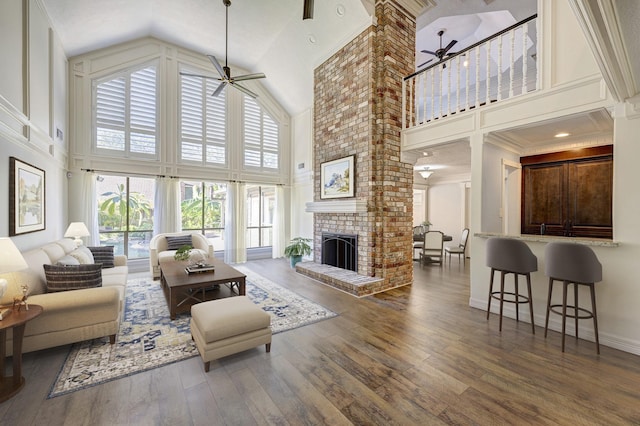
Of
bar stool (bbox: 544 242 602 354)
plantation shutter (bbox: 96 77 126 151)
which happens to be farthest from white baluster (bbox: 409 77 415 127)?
plantation shutter (bbox: 96 77 126 151)

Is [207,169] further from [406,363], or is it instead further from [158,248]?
[406,363]

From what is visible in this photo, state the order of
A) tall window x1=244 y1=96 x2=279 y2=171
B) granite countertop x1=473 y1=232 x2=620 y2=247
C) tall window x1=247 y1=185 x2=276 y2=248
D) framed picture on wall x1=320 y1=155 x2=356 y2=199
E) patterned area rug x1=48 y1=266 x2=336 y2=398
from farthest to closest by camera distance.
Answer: tall window x1=247 y1=185 x2=276 y2=248
tall window x1=244 y1=96 x2=279 y2=171
framed picture on wall x1=320 y1=155 x2=356 y2=199
granite countertop x1=473 y1=232 x2=620 y2=247
patterned area rug x1=48 y1=266 x2=336 y2=398

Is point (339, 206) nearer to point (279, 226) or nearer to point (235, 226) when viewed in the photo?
point (279, 226)

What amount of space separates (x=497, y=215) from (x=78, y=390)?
5.13 metres

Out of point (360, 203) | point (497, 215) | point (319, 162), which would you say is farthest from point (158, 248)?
point (497, 215)

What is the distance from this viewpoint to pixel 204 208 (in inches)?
293

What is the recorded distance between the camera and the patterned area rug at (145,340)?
2.29 metres

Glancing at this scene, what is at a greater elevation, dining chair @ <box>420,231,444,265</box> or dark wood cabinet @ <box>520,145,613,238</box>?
dark wood cabinet @ <box>520,145,613,238</box>

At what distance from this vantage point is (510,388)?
2102 millimetres

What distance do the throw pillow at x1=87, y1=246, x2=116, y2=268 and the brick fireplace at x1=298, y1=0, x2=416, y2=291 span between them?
3.99 meters

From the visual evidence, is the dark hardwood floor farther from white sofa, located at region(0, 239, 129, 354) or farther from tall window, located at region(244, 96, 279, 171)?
tall window, located at region(244, 96, 279, 171)

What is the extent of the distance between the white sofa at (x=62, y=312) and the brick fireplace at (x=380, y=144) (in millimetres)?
3639

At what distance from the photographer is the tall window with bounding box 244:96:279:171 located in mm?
7660

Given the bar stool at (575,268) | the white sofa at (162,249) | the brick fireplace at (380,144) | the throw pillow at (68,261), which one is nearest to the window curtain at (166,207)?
the white sofa at (162,249)
